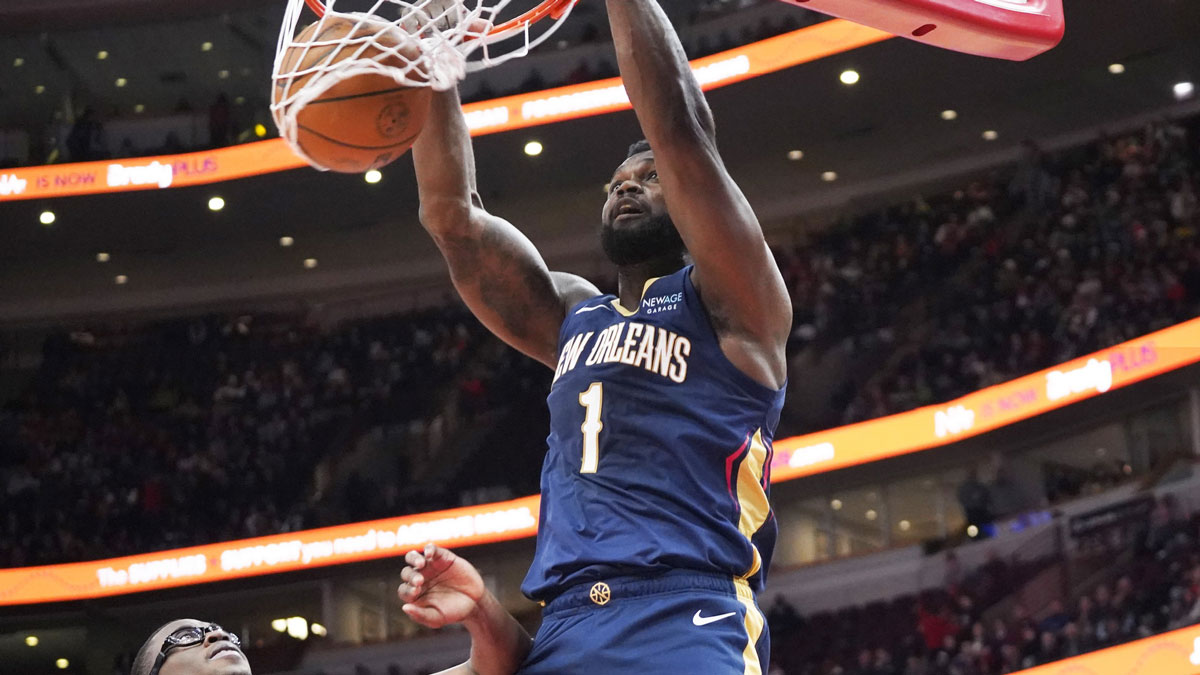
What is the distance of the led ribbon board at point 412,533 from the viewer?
1427 centimetres

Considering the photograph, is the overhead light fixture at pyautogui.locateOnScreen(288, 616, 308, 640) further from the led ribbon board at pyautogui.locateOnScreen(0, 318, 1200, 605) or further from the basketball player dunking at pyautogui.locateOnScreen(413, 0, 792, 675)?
the basketball player dunking at pyautogui.locateOnScreen(413, 0, 792, 675)

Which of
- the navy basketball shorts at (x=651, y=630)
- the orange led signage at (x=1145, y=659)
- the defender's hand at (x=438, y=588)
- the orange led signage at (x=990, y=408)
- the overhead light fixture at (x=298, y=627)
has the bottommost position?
the overhead light fixture at (x=298, y=627)

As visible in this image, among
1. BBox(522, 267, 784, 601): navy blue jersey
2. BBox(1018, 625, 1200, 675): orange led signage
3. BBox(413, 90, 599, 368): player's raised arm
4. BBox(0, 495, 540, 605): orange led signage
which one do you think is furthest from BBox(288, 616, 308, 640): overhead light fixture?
BBox(522, 267, 784, 601): navy blue jersey

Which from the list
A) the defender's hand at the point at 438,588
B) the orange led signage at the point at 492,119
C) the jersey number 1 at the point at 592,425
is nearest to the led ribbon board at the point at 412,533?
the orange led signage at the point at 492,119

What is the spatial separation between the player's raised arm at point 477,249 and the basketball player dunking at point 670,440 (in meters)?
0.25

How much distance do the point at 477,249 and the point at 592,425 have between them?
644 mm

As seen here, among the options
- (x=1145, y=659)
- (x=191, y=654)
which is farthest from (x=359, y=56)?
(x=1145, y=659)

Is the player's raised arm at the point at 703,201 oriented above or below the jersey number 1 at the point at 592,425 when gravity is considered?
above

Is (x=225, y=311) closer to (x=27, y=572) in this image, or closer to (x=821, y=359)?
(x=27, y=572)

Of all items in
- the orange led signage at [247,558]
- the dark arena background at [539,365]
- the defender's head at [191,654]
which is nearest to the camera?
the defender's head at [191,654]

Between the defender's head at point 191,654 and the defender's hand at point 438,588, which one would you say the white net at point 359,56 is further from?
the defender's head at point 191,654

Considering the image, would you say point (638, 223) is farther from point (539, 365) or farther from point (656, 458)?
point (539, 365)

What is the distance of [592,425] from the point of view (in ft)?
9.20

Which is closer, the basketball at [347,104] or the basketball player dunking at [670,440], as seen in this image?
the basketball player dunking at [670,440]
